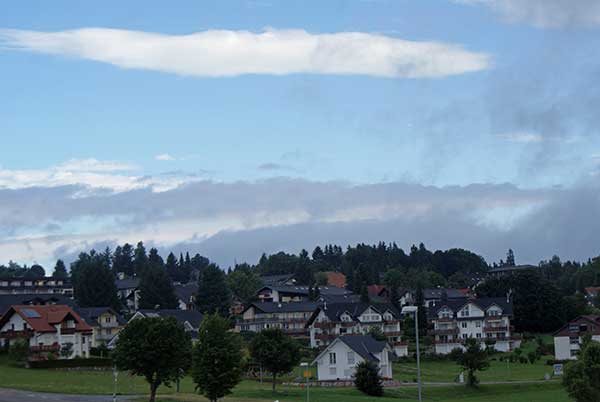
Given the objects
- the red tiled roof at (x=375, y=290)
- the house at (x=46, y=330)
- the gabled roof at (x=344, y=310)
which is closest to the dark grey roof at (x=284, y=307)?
the gabled roof at (x=344, y=310)

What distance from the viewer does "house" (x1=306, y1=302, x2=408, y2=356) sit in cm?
12469

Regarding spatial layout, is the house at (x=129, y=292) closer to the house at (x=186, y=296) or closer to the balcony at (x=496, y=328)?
the house at (x=186, y=296)

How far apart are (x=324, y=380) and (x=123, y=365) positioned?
34.1 m

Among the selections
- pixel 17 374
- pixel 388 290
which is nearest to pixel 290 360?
pixel 17 374

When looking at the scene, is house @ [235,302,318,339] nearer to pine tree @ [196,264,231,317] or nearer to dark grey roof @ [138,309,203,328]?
pine tree @ [196,264,231,317]

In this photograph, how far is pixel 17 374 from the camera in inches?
2992

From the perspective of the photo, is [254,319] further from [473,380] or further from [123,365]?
[123,365]

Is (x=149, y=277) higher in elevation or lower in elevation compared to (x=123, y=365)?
higher

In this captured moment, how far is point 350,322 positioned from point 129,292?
7122cm

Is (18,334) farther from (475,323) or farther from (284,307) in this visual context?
(475,323)

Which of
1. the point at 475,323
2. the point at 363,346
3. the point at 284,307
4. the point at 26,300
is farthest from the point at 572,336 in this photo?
the point at 26,300

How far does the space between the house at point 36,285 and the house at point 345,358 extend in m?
97.9

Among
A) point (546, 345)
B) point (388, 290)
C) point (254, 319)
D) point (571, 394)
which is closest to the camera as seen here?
point (571, 394)

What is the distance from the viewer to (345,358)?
87312 mm
